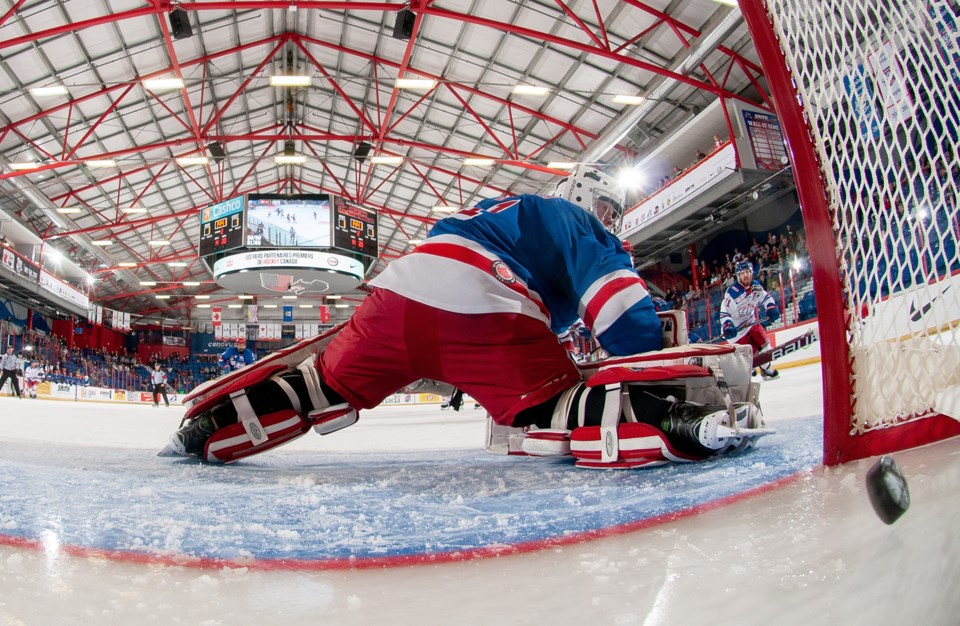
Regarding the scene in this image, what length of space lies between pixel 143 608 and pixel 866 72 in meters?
1.56

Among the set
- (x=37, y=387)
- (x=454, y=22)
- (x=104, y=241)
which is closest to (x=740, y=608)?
(x=454, y=22)

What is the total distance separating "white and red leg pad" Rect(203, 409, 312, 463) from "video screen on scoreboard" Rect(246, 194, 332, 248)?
10089mm

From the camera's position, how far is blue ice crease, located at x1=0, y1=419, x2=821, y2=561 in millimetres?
782

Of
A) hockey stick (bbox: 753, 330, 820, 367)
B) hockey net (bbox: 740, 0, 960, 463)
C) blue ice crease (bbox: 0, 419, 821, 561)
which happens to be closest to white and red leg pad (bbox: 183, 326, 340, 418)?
blue ice crease (bbox: 0, 419, 821, 561)

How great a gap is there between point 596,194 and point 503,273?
59 centimetres

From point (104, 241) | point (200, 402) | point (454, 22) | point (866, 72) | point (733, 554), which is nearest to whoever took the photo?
point (733, 554)

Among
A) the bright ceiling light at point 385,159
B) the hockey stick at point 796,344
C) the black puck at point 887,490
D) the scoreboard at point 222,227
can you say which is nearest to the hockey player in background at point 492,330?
the black puck at point 887,490

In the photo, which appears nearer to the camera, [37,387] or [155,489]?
[155,489]

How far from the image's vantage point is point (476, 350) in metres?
1.67

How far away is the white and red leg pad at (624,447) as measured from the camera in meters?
1.41

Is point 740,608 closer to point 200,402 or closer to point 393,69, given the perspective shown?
point 200,402

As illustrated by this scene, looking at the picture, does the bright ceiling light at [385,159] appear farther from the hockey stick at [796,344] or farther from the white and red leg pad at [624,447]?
the white and red leg pad at [624,447]

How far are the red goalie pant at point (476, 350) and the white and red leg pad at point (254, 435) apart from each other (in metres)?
0.40

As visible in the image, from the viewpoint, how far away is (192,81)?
1350 cm
